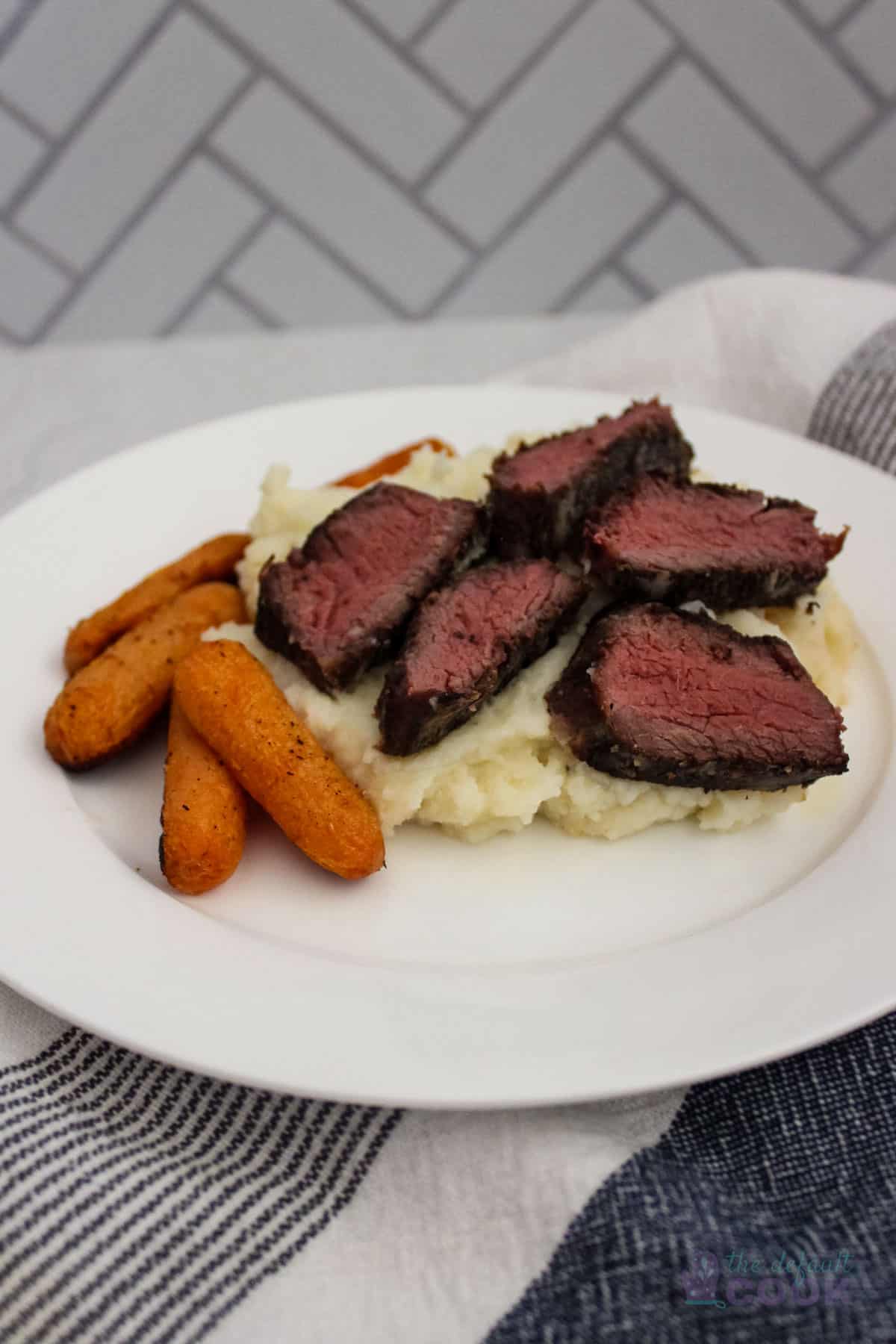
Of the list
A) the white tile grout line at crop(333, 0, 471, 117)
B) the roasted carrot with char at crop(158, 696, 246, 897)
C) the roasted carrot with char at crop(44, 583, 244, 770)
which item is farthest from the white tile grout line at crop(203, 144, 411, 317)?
the roasted carrot with char at crop(158, 696, 246, 897)

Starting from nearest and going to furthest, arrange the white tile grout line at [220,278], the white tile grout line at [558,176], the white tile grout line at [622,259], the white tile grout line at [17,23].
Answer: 1. the white tile grout line at [17,23]
2. the white tile grout line at [558,176]
3. the white tile grout line at [220,278]
4. the white tile grout line at [622,259]

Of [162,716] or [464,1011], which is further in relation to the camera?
[162,716]

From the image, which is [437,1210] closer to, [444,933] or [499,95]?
[444,933]

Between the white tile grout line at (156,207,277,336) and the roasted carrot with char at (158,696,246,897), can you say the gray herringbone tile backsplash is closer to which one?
the white tile grout line at (156,207,277,336)

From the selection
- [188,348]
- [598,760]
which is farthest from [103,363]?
[598,760]

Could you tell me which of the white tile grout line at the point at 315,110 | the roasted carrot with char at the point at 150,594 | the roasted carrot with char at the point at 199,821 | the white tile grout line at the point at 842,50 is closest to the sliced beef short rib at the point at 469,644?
the roasted carrot with char at the point at 199,821

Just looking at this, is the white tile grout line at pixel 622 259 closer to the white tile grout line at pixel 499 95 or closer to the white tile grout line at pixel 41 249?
the white tile grout line at pixel 499 95

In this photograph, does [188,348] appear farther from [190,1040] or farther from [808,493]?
[190,1040]
